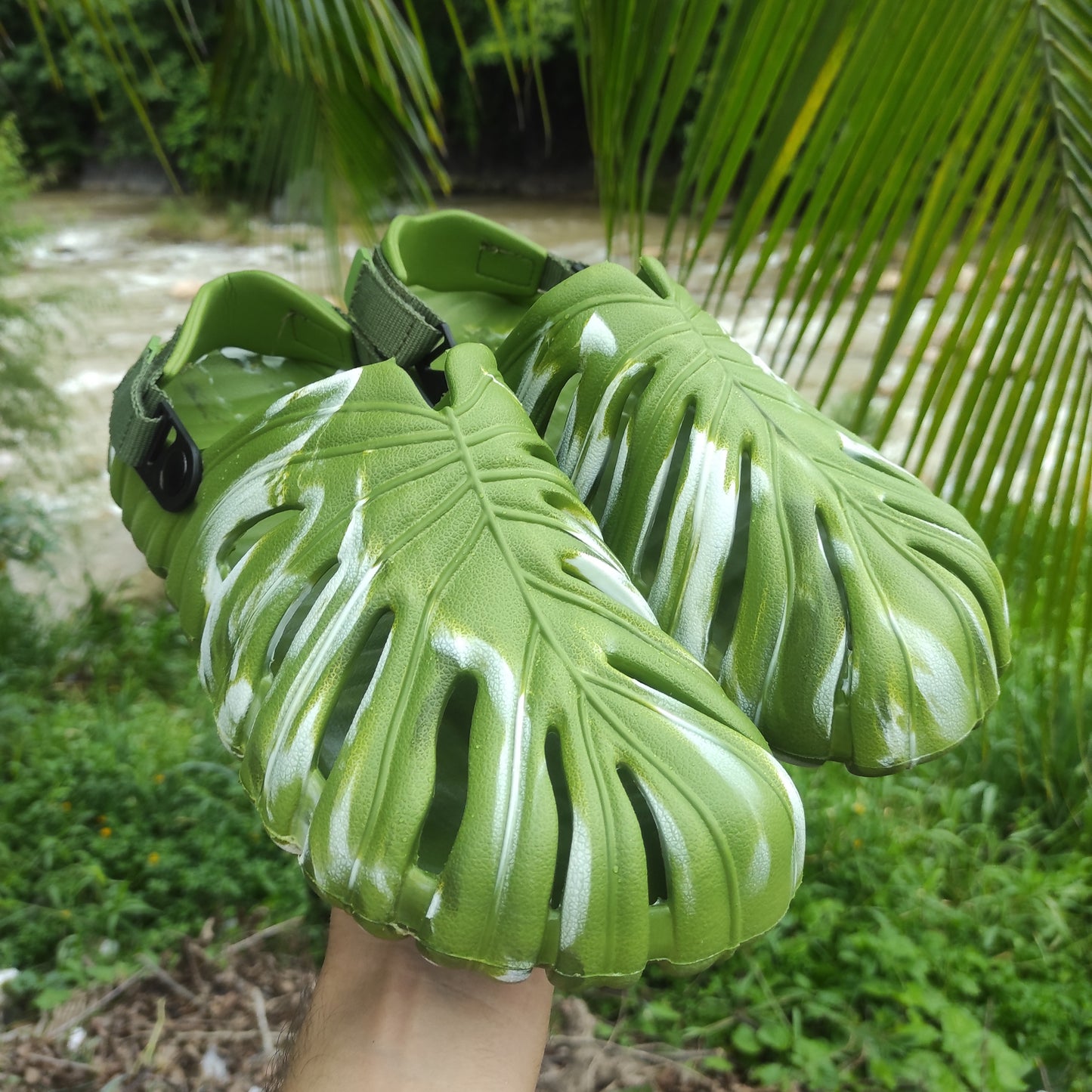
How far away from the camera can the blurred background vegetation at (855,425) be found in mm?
689

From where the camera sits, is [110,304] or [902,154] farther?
[110,304]

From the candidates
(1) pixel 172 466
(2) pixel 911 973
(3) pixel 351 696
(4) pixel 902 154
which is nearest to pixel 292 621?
(3) pixel 351 696

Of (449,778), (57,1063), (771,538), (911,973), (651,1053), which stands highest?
(771,538)

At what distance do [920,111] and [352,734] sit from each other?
55 cm

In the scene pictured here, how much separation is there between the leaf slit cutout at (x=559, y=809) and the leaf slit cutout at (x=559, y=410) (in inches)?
11.7

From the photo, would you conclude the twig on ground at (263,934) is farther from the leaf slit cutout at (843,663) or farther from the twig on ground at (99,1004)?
the leaf slit cutout at (843,663)

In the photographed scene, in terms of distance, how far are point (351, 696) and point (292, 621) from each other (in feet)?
0.22

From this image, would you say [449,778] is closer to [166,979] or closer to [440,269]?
[440,269]

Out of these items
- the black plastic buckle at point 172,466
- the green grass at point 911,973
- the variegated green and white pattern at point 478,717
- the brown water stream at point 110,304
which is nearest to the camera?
the variegated green and white pattern at point 478,717

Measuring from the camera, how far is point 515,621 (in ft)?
1.65

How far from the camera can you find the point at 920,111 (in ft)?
2.21

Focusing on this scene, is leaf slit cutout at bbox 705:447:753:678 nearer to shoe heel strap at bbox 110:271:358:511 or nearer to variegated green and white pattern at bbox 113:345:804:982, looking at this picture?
variegated green and white pattern at bbox 113:345:804:982

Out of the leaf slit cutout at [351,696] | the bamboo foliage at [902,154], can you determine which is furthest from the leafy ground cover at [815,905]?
the leaf slit cutout at [351,696]

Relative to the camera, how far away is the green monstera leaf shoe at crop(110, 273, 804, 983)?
445 mm
